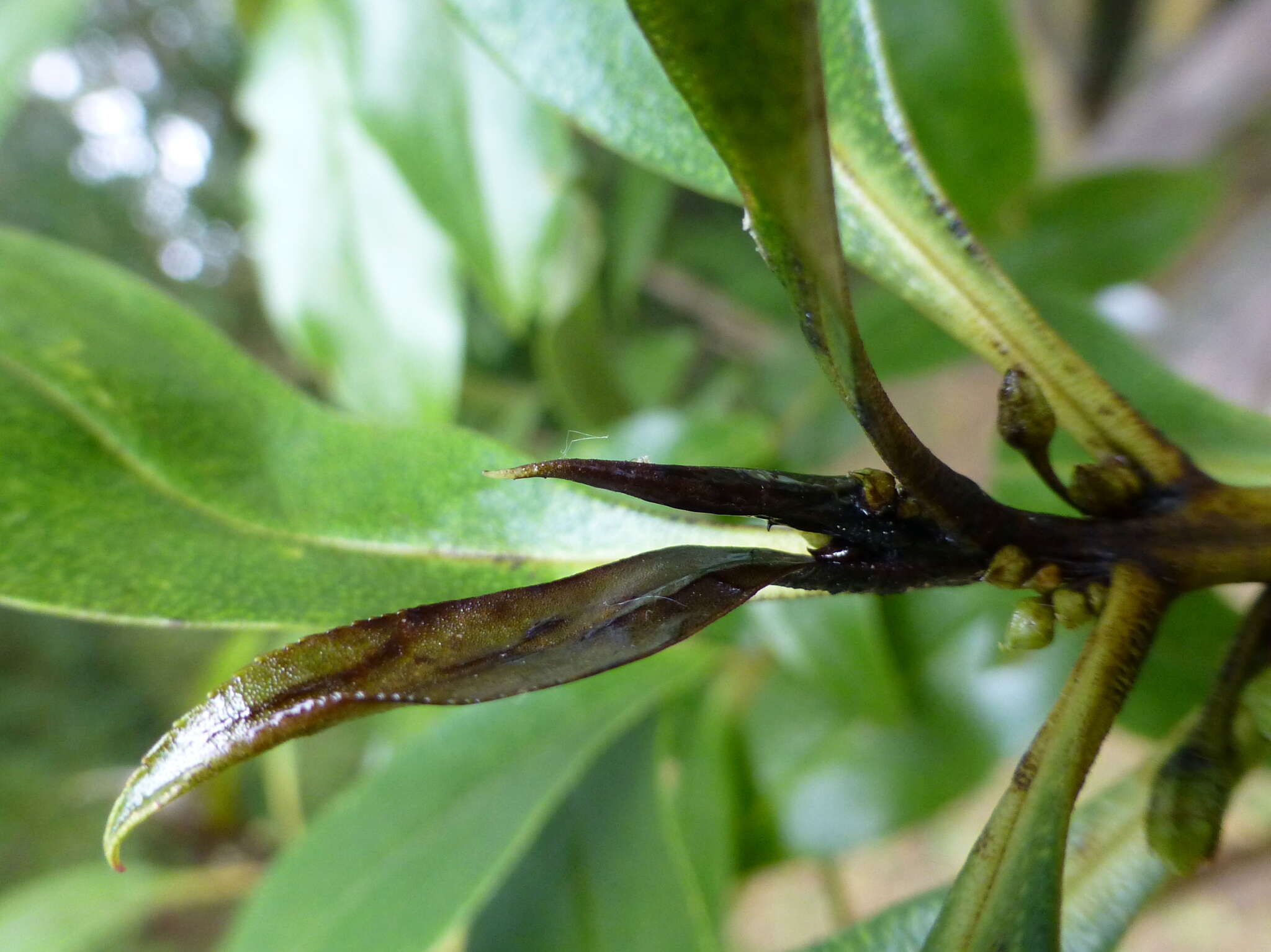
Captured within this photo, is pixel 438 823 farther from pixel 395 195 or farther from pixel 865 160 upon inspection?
pixel 395 195

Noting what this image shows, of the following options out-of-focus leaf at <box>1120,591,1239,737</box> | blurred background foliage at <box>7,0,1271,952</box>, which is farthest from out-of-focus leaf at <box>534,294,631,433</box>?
out-of-focus leaf at <box>1120,591,1239,737</box>

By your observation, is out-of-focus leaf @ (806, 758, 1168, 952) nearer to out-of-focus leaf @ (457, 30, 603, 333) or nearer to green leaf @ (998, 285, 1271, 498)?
green leaf @ (998, 285, 1271, 498)

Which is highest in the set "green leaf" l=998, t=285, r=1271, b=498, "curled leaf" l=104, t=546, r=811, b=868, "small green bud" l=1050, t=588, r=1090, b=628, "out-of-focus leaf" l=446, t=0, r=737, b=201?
"out-of-focus leaf" l=446, t=0, r=737, b=201

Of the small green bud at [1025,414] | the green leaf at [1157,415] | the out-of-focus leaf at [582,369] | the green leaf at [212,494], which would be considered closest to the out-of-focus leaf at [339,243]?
the out-of-focus leaf at [582,369]

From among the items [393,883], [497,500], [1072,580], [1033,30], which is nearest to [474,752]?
[393,883]

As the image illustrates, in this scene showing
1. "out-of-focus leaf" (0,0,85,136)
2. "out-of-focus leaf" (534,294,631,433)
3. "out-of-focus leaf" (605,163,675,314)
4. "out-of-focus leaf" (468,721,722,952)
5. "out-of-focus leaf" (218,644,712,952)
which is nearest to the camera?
"out-of-focus leaf" (218,644,712,952)

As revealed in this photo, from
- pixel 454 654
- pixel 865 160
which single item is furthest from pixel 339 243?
pixel 454 654
